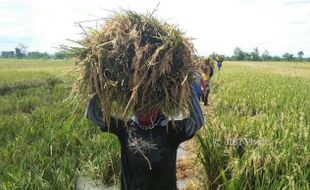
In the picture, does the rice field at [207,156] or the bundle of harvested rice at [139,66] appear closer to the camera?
the bundle of harvested rice at [139,66]

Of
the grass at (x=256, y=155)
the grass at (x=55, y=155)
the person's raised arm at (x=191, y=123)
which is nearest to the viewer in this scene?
the person's raised arm at (x=191, y=123)

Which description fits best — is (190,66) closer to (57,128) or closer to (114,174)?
(114,174)

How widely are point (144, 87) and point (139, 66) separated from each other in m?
0.13

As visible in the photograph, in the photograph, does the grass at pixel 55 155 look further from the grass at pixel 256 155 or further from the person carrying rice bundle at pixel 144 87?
the grass at pixel 256 155

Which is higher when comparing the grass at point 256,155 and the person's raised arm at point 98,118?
the person's raised arm at point 98,118

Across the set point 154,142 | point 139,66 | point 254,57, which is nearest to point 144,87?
point 139,66

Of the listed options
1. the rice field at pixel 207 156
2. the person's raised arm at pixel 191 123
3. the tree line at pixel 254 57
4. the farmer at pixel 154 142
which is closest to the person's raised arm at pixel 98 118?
the farmer at pixel 154 142

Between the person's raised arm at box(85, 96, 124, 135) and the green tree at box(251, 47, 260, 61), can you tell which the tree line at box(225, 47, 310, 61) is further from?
the person's raised arm at box(85, 96, 124, 135)

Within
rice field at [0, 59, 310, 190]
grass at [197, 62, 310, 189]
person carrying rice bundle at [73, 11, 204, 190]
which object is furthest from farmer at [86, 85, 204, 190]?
grass at [197, 62, 310, 189]

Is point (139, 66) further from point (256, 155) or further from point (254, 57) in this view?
point (254, 57)

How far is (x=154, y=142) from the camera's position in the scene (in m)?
2.67

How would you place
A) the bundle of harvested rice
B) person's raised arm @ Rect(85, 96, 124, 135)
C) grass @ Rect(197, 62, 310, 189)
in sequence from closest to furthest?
1. the bundle of harvested rice
2. person's raised arm @ Rect(85, 96, 124, 135)
3. grass @ Rect(197, 62, 310, 189)

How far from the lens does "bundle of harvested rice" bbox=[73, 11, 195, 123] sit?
A: 2578mm

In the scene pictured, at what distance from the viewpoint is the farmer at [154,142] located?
2674 mm
